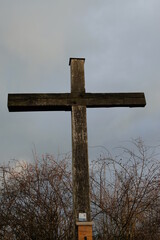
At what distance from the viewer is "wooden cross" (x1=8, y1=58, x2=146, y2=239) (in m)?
3.75

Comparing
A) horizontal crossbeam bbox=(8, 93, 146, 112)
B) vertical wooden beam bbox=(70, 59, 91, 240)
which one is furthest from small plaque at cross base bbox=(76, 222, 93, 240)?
horizontal crossbeam bbox=(8, 93, 146, 112)

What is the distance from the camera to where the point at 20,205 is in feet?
17.7

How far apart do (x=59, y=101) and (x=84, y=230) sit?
149 cm

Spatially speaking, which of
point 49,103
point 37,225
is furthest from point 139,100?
point 37,225

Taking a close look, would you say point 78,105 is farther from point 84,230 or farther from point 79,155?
point 84,230

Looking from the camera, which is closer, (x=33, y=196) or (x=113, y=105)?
(x=113, y=105)

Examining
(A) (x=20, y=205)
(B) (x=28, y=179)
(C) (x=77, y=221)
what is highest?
(B) (x=28, y=179)

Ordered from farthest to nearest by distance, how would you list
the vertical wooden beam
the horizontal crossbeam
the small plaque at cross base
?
the horizontal crossbeam → the vertical wooden beam → the small plaque at cross base

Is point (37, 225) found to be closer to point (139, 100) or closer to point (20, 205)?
point (20, 205)

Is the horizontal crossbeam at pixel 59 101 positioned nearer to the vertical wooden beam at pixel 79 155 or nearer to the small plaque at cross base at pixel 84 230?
the vertical wooden beam at pixel 79 155

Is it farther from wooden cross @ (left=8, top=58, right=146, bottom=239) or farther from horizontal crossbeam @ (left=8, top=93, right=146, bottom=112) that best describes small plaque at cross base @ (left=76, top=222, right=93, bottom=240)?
horizontal crossbeam @ (left=8, top=93, right=146, bottom=112)

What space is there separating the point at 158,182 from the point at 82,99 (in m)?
2.25

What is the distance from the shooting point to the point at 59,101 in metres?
4.15

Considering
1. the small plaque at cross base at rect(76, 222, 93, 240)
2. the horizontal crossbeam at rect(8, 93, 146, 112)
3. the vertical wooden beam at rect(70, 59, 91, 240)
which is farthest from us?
the horizontal crossbeam at rect(8, 93, 146, 112)
